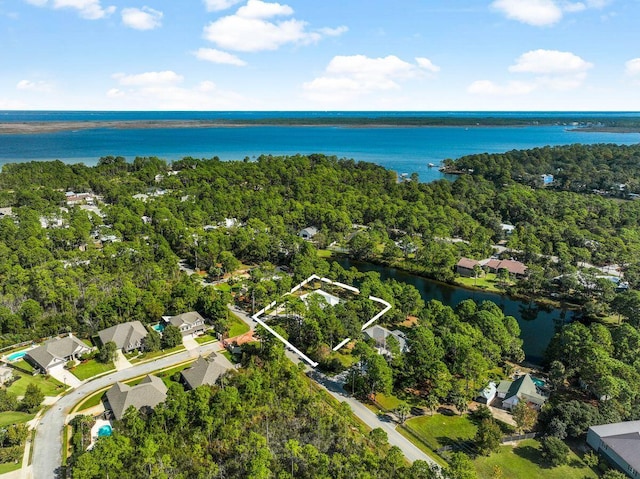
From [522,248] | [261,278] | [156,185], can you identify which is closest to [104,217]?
[156,185]

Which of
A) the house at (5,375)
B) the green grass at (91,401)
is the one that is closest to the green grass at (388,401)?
the green grass at (91,401)

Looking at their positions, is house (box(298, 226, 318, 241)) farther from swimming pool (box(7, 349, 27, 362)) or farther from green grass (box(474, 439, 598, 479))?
green grass (box(474, 439, 598, 479))

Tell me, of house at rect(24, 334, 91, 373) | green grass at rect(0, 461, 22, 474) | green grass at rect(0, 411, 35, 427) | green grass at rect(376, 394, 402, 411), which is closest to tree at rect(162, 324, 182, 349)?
house at rect(24, 334, 91, 373)

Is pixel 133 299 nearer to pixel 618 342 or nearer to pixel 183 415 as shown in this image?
pixel 183 415

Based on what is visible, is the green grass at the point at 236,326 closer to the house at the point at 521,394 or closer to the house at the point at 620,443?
the house at the point at 521,394

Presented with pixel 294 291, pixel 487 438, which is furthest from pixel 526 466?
pixel 294 291

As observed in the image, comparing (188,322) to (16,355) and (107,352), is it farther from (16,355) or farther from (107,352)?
(16,355)
